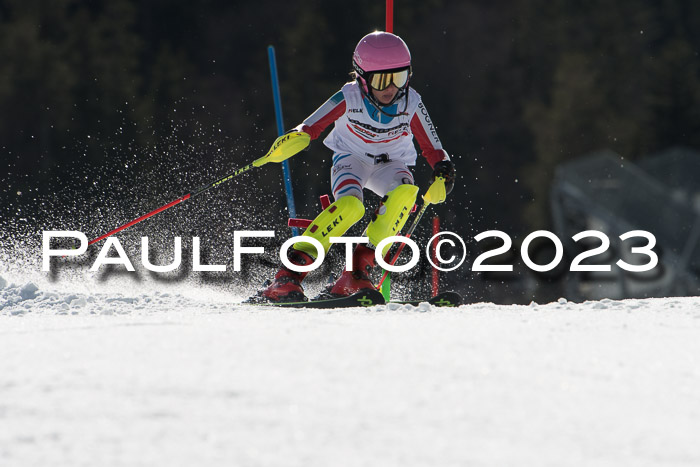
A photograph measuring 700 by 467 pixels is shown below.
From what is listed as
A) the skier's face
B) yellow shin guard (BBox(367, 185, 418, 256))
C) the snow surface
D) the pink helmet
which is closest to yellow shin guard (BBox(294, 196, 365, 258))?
yellow shin guard (BBox(367, 185, 418, 256))

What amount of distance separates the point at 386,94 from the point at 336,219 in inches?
29.8

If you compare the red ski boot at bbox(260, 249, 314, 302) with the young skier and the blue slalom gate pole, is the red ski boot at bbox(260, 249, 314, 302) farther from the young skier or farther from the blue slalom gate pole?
the blue slalom gate pole

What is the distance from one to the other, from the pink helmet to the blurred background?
18.7 feet

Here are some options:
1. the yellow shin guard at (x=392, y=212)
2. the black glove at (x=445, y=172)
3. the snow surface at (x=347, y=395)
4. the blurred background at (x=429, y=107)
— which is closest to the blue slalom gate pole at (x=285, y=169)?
the yellow shin guard at (x=392, y=212)

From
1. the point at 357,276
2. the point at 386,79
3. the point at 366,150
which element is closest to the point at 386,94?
the point at 386,79

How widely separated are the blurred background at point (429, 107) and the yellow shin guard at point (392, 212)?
5420 mm

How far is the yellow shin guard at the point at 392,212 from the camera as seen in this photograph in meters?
5.08

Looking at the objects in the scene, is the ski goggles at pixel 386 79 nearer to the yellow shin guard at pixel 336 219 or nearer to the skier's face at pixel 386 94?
the skier's face at pixel 386 94

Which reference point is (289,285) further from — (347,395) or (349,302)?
(347,395)

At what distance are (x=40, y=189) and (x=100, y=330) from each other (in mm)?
26161

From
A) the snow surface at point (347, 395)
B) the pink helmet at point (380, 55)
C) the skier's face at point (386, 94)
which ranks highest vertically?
the pink helmet at point (380, 55)

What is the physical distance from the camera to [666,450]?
6.10ft

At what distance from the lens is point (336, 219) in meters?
5.05

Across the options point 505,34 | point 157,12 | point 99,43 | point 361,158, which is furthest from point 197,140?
point 361,158
